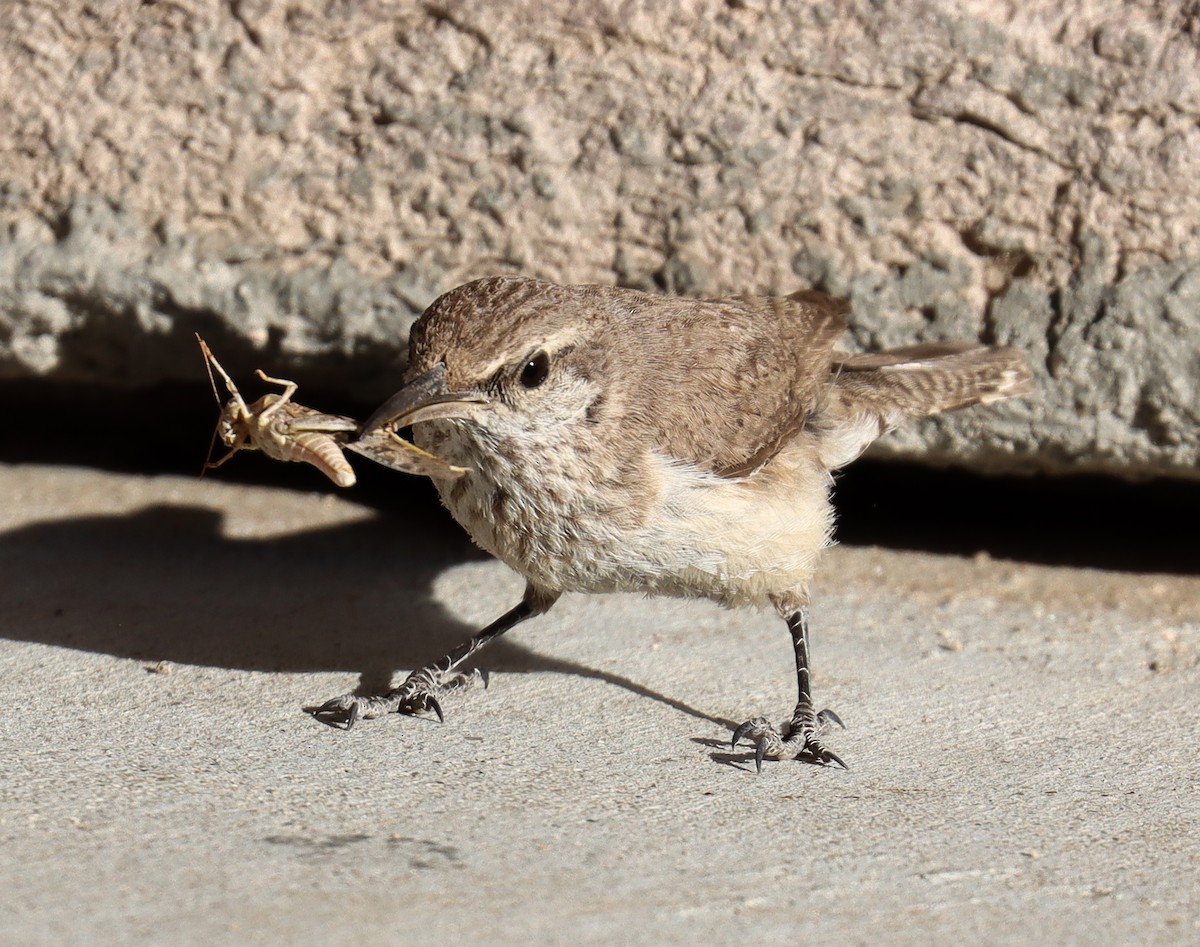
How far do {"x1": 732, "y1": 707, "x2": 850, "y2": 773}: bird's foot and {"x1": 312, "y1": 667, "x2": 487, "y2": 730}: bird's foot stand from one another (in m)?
0.93

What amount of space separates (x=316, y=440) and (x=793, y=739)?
63.9 inches

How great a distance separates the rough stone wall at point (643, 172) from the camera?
501 centimetres

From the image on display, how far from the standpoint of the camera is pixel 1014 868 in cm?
325

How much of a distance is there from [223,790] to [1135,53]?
386cm

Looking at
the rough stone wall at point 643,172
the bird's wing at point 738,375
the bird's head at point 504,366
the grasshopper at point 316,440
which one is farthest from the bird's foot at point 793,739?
the rough stone wall at point 643,172

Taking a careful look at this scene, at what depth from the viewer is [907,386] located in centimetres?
495

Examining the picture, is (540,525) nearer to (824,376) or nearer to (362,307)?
(824,376)

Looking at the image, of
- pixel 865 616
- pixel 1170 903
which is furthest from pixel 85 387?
pixel 1170 903

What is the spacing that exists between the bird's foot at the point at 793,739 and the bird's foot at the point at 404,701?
93 centimetres

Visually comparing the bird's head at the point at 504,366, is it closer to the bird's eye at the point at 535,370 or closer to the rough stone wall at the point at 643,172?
the bird's eye at the point at 535,370

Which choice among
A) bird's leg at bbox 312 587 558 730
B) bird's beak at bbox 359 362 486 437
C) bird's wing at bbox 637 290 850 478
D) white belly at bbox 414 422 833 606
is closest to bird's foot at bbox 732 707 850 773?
white belly at bbox 414 422 833 606

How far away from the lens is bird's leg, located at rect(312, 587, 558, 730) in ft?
13.6

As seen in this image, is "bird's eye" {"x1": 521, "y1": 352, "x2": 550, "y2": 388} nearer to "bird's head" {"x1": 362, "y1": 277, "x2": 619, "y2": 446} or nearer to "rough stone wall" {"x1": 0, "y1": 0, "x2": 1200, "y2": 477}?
"bird's head" {"x1": 362, "y1": 277, "x2": 619, "y2": 446}

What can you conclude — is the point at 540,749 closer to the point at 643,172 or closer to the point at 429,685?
the point at 429,685
